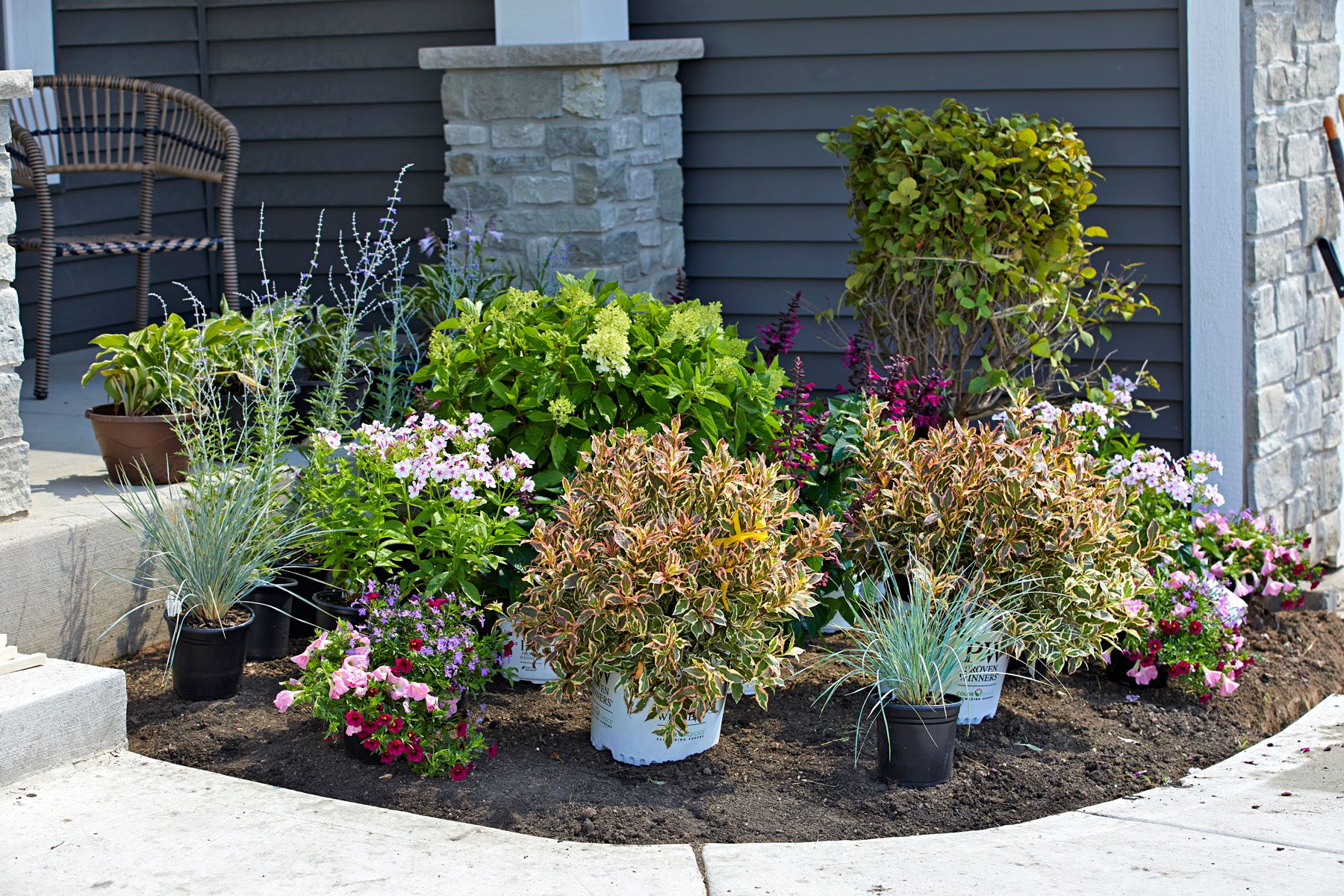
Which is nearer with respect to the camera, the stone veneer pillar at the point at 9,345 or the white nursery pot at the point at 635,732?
the white nursery pot at the point at 635,732

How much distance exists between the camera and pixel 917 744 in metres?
2.72

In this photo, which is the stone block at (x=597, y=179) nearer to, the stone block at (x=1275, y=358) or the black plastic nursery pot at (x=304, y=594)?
the black plastic nursery pot at (x=304, y=594)

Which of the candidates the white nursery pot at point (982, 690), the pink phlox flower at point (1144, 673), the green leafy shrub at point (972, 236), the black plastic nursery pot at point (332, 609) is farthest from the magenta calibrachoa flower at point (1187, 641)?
the black plastic nursery pot at point (332, 609)

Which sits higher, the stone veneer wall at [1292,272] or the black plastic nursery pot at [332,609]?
the stone veneer wall at [1292,272]

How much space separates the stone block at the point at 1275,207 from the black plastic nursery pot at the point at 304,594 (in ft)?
9.61

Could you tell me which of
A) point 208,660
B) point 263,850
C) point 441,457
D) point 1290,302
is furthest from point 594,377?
point 1290,302

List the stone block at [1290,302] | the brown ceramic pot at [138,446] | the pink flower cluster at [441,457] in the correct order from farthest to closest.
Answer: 1. the stone block at [1290,302]
2. the brown ceramic pot at [138,446]
3. the pink flower cluster at [441,457]

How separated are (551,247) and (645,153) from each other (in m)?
0.47

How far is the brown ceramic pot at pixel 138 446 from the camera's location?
11.2ft

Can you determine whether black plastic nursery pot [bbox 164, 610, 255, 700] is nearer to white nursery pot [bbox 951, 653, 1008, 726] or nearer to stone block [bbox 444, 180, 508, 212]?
white nursery pot [bbox 951, 653, 1008, 726]

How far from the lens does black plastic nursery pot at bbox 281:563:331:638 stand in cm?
335

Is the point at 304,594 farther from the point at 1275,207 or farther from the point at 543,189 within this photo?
the point at 1275,207

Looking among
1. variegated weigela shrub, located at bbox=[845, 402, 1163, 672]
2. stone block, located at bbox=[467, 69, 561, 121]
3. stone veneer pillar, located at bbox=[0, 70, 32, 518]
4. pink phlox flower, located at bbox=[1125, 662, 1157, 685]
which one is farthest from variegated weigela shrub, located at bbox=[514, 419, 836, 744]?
stone block, located at bbox=[467, 69, 561, 121]

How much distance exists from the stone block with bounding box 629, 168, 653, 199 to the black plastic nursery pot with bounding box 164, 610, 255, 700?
219cm
